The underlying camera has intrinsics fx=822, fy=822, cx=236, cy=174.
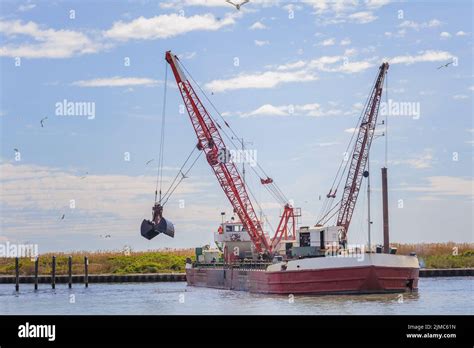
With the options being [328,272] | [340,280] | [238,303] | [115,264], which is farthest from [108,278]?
[340,280]

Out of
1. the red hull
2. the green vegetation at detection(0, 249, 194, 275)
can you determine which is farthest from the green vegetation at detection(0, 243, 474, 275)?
the red hull

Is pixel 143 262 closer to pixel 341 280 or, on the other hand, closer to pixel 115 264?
pixel 115 264

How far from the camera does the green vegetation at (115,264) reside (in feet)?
385

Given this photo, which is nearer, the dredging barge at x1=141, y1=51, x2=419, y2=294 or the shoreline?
the dredging barge at x1=141, y1=51, x2=419, y2=294

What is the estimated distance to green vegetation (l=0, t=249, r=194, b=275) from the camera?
117500 millimetres

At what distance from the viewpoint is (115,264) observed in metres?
120

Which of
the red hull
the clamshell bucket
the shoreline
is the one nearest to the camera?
the red hull

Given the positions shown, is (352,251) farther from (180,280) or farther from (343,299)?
(180,280)

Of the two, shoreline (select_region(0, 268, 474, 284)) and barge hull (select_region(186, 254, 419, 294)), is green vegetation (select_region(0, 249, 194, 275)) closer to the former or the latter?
shoreline (select_region(0, 268, 474, 284))
